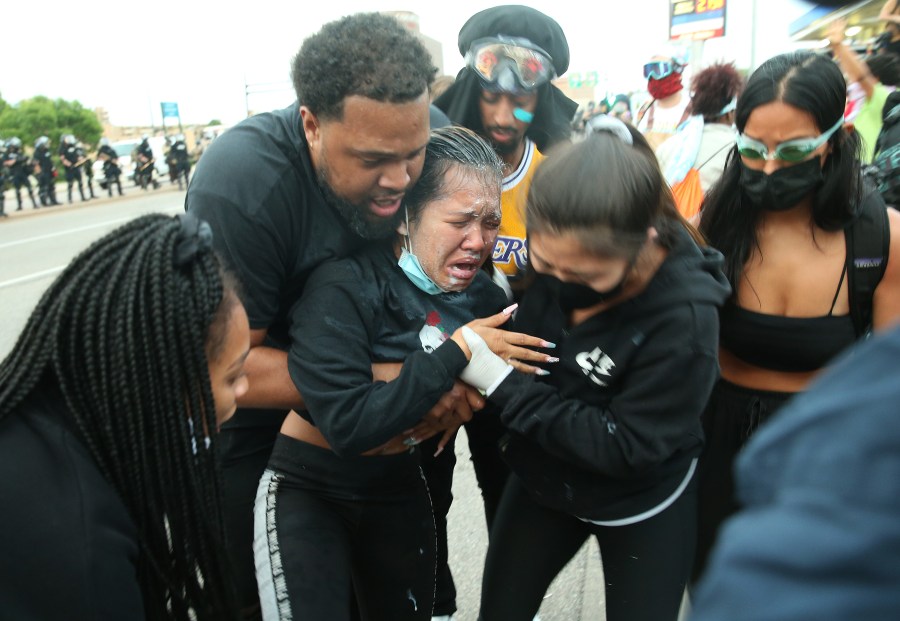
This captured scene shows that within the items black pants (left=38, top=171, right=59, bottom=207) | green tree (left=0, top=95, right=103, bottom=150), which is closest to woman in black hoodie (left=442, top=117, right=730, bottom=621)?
black pants (left=38, top=171, right=59, bottom=207)

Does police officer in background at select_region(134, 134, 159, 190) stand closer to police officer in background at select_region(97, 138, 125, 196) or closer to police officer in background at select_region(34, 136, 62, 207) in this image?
police officer in background at select_region(97, 138, 125, 196)

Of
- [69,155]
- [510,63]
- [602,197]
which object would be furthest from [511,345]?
[69,155]

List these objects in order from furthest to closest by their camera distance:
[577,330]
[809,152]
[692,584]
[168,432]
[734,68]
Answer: [734,68]
[692,584]
[809,152]
[577,330]
[168,432]

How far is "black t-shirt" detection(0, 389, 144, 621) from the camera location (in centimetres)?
99

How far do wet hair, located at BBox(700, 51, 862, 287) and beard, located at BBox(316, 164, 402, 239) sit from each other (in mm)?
1061

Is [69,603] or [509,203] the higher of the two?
[509,203]

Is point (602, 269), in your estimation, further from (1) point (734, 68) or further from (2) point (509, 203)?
(1) point (734, 68)

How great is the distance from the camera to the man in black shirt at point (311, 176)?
1.79m

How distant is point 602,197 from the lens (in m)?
1.65

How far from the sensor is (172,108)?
140ft

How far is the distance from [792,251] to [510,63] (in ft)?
3.90

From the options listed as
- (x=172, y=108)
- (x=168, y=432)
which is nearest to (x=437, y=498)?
(x=168, y=432)

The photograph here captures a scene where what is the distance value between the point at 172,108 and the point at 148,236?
4611 centimetres

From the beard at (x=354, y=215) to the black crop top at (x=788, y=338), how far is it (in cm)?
109
